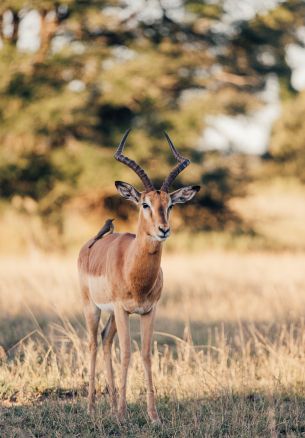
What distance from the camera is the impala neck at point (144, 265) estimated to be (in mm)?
5642

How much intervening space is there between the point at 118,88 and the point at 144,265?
15770 millimetres

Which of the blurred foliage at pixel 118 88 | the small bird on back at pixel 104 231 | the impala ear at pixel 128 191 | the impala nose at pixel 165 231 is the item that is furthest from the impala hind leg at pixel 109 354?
the blurred foliage at pixel 118 88

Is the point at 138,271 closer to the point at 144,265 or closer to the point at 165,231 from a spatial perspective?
the point at 144,265

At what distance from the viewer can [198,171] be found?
74.3ft

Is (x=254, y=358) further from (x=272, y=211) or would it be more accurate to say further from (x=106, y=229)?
(x=272, y=211)

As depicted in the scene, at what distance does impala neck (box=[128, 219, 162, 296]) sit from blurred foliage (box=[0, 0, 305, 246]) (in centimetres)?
1498

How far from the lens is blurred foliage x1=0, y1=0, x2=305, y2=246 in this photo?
20734 mm

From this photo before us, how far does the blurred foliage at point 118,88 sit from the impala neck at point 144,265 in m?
15.0

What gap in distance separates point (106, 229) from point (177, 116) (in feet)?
50.0

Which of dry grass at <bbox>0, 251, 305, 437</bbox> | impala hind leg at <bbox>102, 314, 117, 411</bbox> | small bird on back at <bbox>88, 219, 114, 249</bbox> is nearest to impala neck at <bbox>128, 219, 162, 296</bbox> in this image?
impala hind leg at <bbox>102, 314, 117, 411</bbox>

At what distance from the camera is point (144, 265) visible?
565 centimetres

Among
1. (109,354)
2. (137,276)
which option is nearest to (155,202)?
(137,276)

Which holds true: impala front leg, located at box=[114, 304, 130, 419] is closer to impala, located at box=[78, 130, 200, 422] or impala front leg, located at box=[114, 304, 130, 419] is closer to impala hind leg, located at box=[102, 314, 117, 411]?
impala, located at box=[78, 130, 200, 422]

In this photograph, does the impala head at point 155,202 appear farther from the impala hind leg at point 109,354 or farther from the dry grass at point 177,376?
the dry grass at point 177,376
